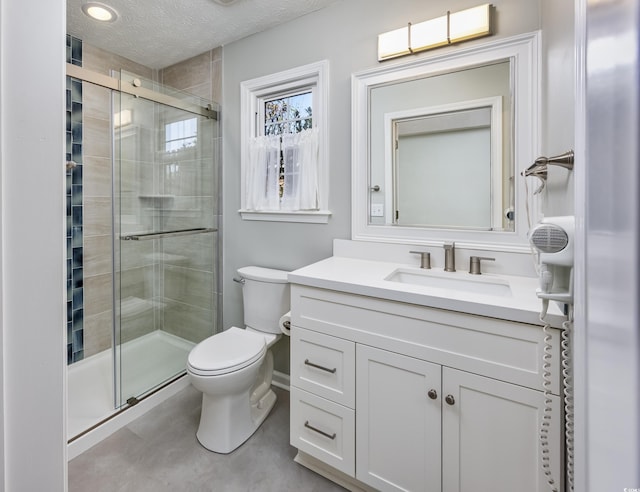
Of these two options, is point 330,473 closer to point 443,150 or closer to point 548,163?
point 548,163

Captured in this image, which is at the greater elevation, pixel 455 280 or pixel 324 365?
pixel 455 280

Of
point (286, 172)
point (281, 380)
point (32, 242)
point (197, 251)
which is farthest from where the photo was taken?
point (197, 251)

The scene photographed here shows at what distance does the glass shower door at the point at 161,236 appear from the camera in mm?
1836

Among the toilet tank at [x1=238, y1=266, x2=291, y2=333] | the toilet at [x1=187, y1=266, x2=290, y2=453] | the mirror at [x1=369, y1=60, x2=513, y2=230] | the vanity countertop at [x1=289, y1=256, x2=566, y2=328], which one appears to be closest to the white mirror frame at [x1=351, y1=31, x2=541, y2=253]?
the mirror at [x1=369, y1=60, x2=513, y2=230]

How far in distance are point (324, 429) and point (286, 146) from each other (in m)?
1.59

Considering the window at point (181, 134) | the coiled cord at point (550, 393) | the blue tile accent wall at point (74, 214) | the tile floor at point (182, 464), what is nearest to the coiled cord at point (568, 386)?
the coiled cord at point (550, 393)

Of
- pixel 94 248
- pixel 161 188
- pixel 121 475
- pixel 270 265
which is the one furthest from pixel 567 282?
pixel 94 248

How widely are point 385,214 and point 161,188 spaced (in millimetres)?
1502

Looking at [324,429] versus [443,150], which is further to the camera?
[443,150]

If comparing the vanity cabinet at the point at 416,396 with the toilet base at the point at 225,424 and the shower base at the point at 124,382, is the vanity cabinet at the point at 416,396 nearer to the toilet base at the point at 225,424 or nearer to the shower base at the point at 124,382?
the toilet base at the point at 225,424

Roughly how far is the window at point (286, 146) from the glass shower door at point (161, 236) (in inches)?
13.5

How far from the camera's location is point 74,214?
2.06m

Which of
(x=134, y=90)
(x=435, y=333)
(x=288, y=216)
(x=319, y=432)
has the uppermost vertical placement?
(x=134, y=90)

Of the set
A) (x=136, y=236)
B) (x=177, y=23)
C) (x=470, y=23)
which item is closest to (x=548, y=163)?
(x=470, y=23)
